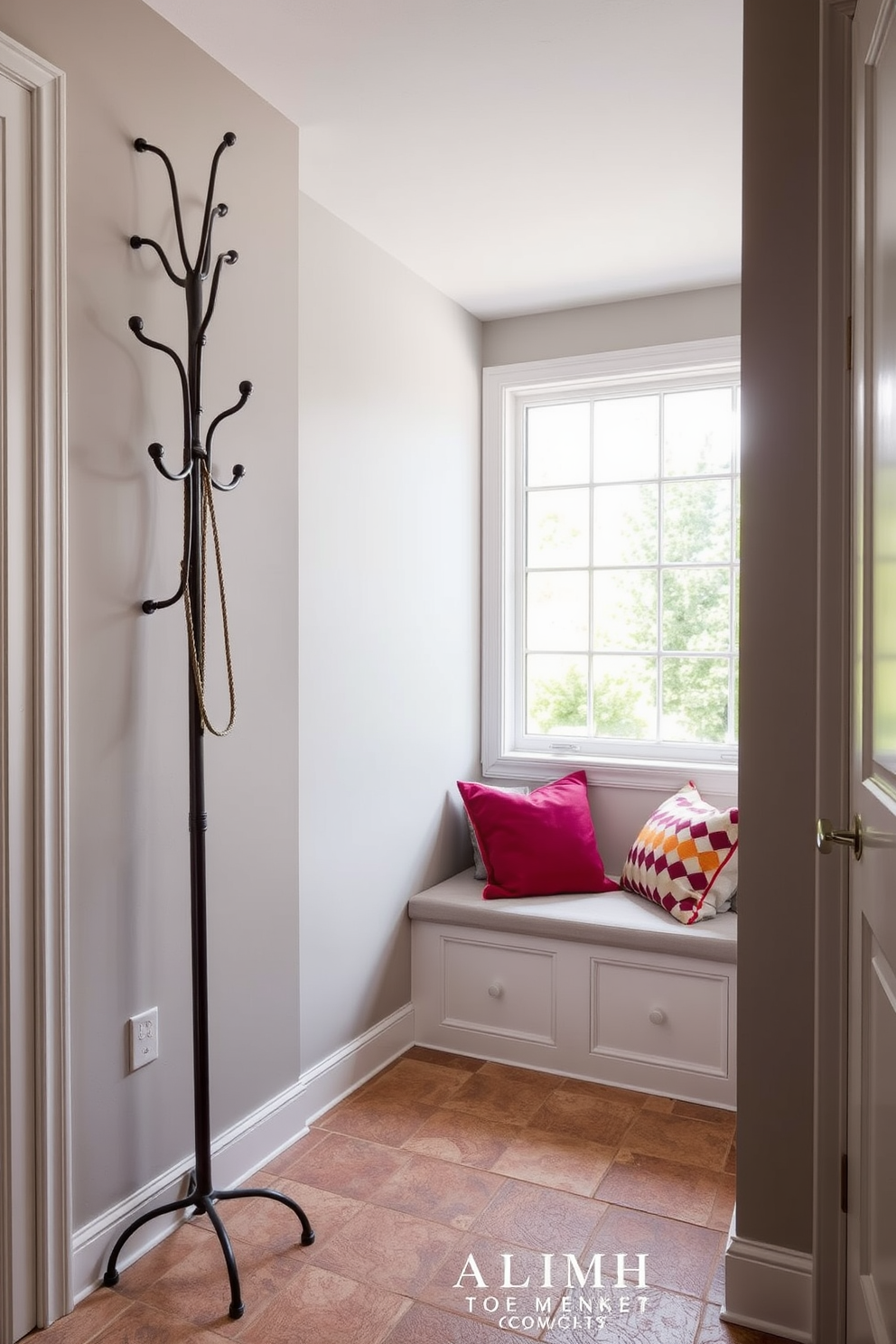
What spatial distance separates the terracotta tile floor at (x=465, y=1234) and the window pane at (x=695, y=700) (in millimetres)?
1281

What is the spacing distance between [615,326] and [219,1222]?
9.86 feet

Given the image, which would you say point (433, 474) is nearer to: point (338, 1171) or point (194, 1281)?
point (338, 1171)

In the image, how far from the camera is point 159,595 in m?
1.98

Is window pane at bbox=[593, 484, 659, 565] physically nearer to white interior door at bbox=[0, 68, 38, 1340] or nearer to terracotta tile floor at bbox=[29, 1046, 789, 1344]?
terracotta tile floor at bbox=[29, 1046, 789, 1344]

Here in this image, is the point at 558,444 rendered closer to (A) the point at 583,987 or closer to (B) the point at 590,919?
(B) the point at 590,919

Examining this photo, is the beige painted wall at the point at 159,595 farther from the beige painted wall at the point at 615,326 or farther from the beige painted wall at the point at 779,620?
the beige painted wall at the point at 615,326

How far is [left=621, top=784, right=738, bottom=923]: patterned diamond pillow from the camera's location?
112 inches

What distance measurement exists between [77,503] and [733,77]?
168 cm

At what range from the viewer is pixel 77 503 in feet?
5.85

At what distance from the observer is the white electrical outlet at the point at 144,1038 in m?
1.91

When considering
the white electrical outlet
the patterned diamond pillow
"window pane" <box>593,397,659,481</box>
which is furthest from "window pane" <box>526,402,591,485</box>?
the white electrical outlet

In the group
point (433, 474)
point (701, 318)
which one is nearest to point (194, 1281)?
point (433, 474)

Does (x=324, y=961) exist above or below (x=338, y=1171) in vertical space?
above

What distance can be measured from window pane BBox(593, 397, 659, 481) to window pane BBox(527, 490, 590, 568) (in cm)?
14
